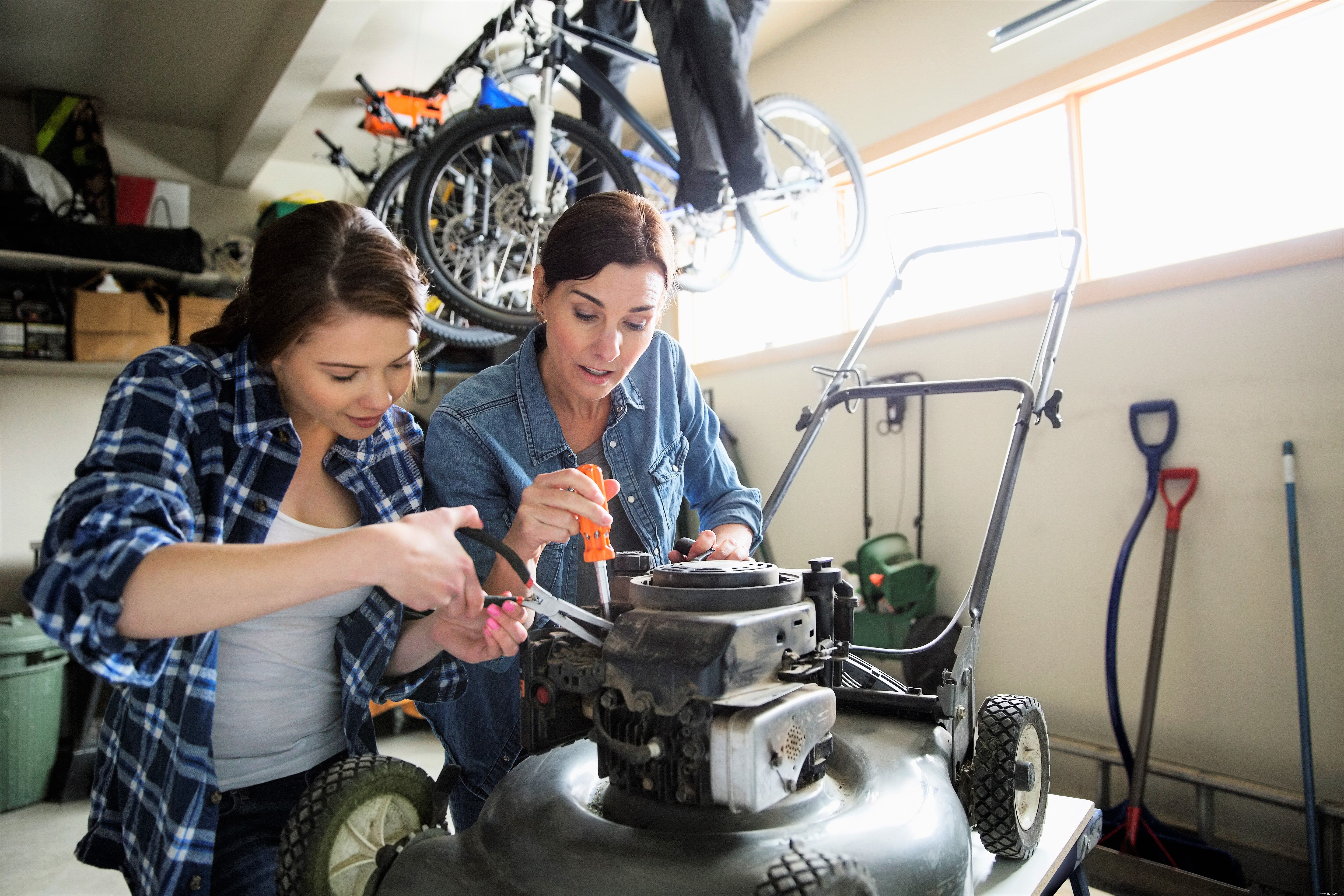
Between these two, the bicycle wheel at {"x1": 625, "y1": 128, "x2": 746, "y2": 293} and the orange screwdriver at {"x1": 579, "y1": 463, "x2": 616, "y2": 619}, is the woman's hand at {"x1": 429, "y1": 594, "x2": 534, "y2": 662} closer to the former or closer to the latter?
the orange screwdriver at {"x1": 579, "y1": 463, "x2": 616, "y2": 619}

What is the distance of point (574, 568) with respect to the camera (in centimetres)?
129

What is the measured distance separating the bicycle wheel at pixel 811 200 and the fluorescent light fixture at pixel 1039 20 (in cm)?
78

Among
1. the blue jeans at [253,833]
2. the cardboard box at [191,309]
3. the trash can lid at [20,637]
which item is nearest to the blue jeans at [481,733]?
the blue jeans at [253,833]

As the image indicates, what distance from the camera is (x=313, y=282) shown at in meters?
0.92

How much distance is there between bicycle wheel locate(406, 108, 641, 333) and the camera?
7.98 ft

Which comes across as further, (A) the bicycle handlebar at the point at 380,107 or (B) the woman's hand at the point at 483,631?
(A) the bicycle handlebar at the point at 380,107

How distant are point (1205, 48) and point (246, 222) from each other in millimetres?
4919

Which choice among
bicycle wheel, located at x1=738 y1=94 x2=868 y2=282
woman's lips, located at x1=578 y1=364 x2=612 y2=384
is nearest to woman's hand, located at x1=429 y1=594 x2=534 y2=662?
woman's lips, located at x1=578 y1=364 x2=612 y2=384

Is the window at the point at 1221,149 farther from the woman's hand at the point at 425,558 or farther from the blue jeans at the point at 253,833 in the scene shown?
the blue jeans at the point at 253,833

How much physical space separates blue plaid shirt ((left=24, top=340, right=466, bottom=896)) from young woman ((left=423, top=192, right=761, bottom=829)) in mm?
120

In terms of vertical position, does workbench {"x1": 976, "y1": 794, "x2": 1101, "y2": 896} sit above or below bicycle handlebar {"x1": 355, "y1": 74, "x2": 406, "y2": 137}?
below

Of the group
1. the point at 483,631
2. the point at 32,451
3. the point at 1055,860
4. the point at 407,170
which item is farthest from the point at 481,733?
the point at 32,451

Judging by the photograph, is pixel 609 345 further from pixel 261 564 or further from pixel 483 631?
pixel 261 564

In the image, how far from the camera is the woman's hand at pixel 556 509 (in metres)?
0.94
